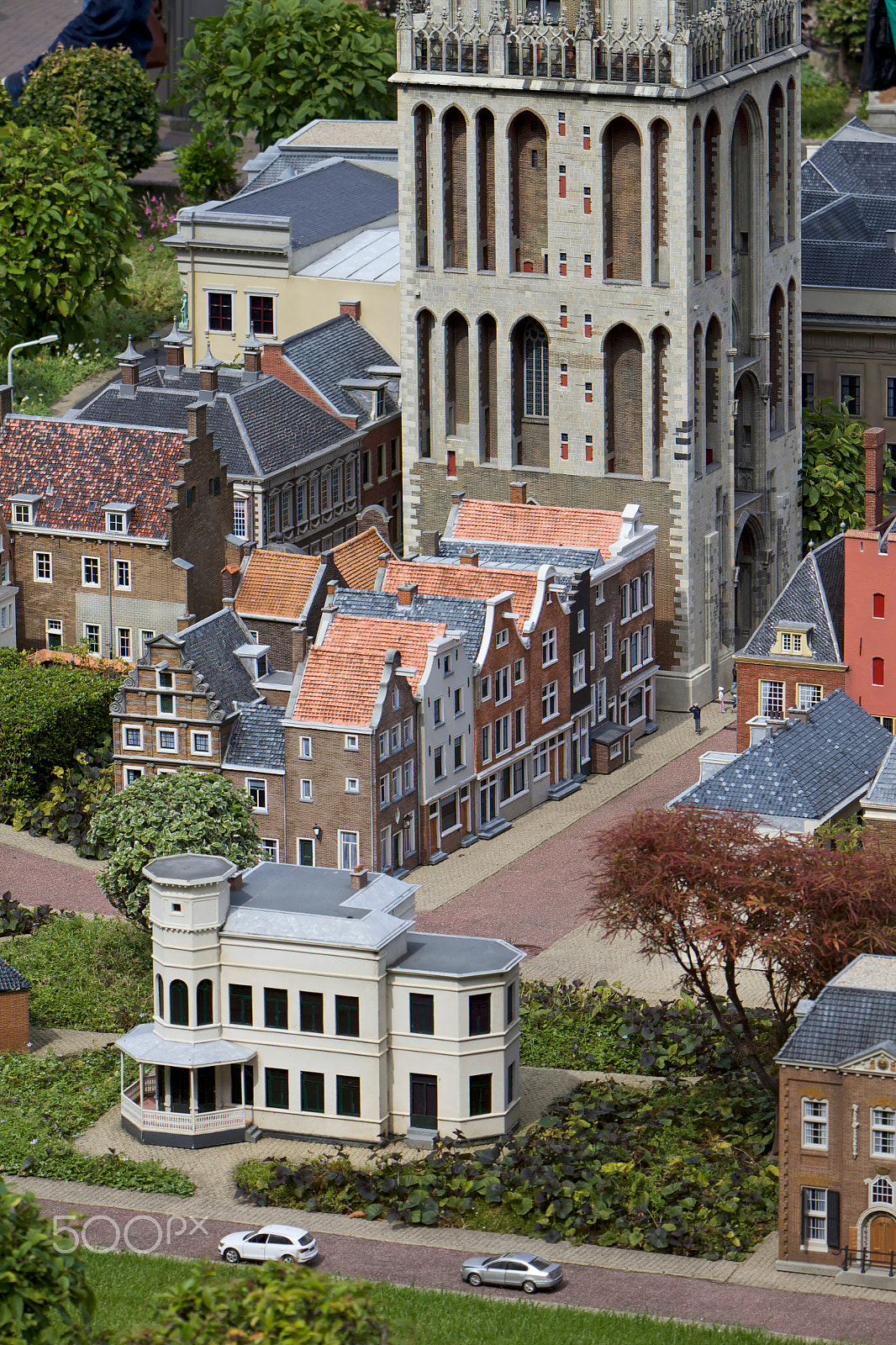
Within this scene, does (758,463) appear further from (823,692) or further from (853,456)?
(823,692)

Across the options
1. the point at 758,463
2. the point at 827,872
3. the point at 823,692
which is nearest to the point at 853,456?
the point at 758,463

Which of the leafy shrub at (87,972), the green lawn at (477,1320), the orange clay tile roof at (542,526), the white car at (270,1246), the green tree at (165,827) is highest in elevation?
the orange clay tile roof at (542,526)

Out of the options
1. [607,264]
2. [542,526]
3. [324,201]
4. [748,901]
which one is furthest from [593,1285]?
[324,201]

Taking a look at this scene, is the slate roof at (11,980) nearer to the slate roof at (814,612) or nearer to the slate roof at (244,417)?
the slate roof at (814,612)

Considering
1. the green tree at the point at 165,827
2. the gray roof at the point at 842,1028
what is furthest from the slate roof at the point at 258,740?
the gray roof at the point at 842,1028

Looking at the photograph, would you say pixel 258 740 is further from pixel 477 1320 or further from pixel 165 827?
pixel 477 1320

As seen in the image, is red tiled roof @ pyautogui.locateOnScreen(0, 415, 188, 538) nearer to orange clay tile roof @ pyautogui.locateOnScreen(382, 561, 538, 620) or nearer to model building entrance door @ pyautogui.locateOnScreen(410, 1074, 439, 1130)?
orange clay tile roof @ pyautogui.locateOnScreen(382, 561, 538, 620)
